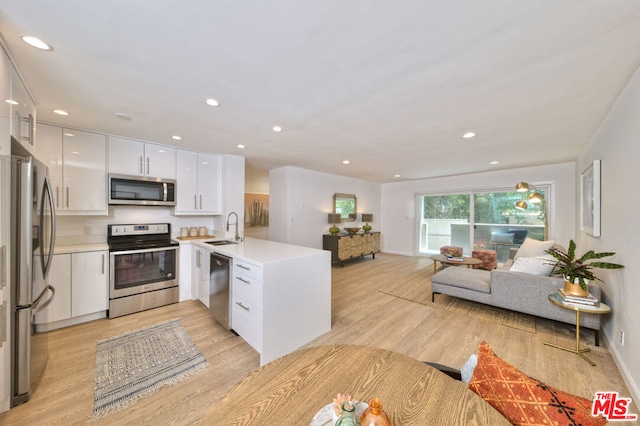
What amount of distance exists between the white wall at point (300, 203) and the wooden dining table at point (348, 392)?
416cm

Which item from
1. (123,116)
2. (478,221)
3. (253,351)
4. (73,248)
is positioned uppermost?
(123,116)

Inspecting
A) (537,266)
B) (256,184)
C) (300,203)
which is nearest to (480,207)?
(537,266)

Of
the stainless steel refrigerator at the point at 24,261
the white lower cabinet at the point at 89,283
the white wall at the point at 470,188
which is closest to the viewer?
the stainless steel refrigerator at the point at 24,261

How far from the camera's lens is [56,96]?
6.89 ft

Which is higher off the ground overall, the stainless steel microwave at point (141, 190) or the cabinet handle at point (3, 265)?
the stainless steel microwave at point (141, 190)

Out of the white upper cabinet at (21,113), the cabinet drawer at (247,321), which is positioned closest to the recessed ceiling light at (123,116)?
the white upper cabinet at (21,113)

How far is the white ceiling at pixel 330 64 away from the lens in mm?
1217

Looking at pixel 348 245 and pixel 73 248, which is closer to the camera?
pixel 73 248

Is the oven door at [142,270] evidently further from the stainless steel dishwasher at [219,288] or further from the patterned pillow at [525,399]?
the patterned pillow at [525,399]

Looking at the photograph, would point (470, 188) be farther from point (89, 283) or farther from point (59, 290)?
point (59, 290)

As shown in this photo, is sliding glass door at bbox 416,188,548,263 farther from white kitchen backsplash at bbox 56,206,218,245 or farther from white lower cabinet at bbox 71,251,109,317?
white lower cabinet at bbox 71,251,109,317

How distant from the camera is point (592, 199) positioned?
287 cm

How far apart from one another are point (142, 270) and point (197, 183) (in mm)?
1485

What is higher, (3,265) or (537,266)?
(3,265)
